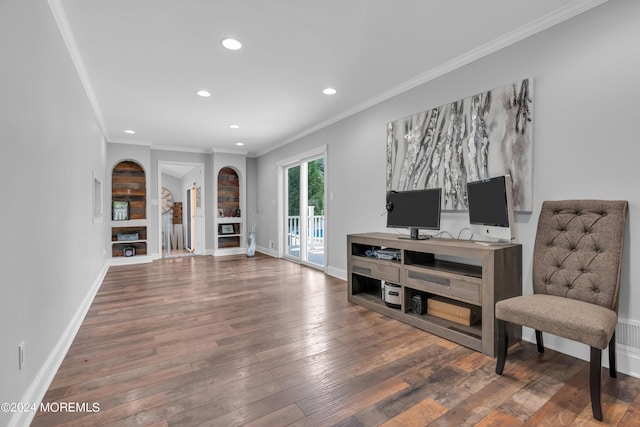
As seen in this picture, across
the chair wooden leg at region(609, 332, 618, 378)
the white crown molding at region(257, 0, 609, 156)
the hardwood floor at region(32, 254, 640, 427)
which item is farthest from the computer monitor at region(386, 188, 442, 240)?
the chair wooden leg at region(609, 332, 618, 378)

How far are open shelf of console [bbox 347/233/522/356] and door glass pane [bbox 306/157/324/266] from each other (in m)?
3.01

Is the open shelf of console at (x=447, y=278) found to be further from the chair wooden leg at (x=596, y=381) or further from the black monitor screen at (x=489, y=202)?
the chair wooden leg at (x=596, y=381)

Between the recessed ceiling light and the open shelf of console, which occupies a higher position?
the recessed ceiling light

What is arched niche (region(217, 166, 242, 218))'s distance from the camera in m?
7.47

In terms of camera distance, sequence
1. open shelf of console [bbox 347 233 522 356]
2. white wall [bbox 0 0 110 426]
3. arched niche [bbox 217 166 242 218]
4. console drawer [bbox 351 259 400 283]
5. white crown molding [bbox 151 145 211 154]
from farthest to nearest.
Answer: arched niche [bbox 217 166 242 218] < white crown molding [bbox 151 145 211 154] < console drawer [bbox 351 259 400 283] < open shelf of console [bbox 347 233 522 356] < white wall [bbox 0 0 110 426]

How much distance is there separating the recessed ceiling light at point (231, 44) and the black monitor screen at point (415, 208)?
2052 millimetres

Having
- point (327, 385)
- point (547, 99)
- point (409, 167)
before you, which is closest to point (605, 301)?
point (547, 99)

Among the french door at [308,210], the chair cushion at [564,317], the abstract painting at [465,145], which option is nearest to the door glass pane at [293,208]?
the french door at [308,210]

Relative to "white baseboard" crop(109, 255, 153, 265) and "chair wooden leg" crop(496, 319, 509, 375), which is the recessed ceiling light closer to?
"chair wooden leg" crop(496, 319, 509, 375)

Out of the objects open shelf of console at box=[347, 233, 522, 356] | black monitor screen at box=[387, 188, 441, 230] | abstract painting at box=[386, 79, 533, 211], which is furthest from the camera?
black monitor screen at box=[387, 188, 441, 230]

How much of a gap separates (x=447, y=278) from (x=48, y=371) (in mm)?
2862

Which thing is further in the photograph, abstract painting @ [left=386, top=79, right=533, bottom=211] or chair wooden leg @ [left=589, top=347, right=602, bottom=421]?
abstract painting @ [left=386, top=79, right=533, bottom=211]

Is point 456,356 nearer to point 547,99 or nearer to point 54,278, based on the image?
point 547,99

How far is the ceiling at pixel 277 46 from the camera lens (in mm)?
2221
